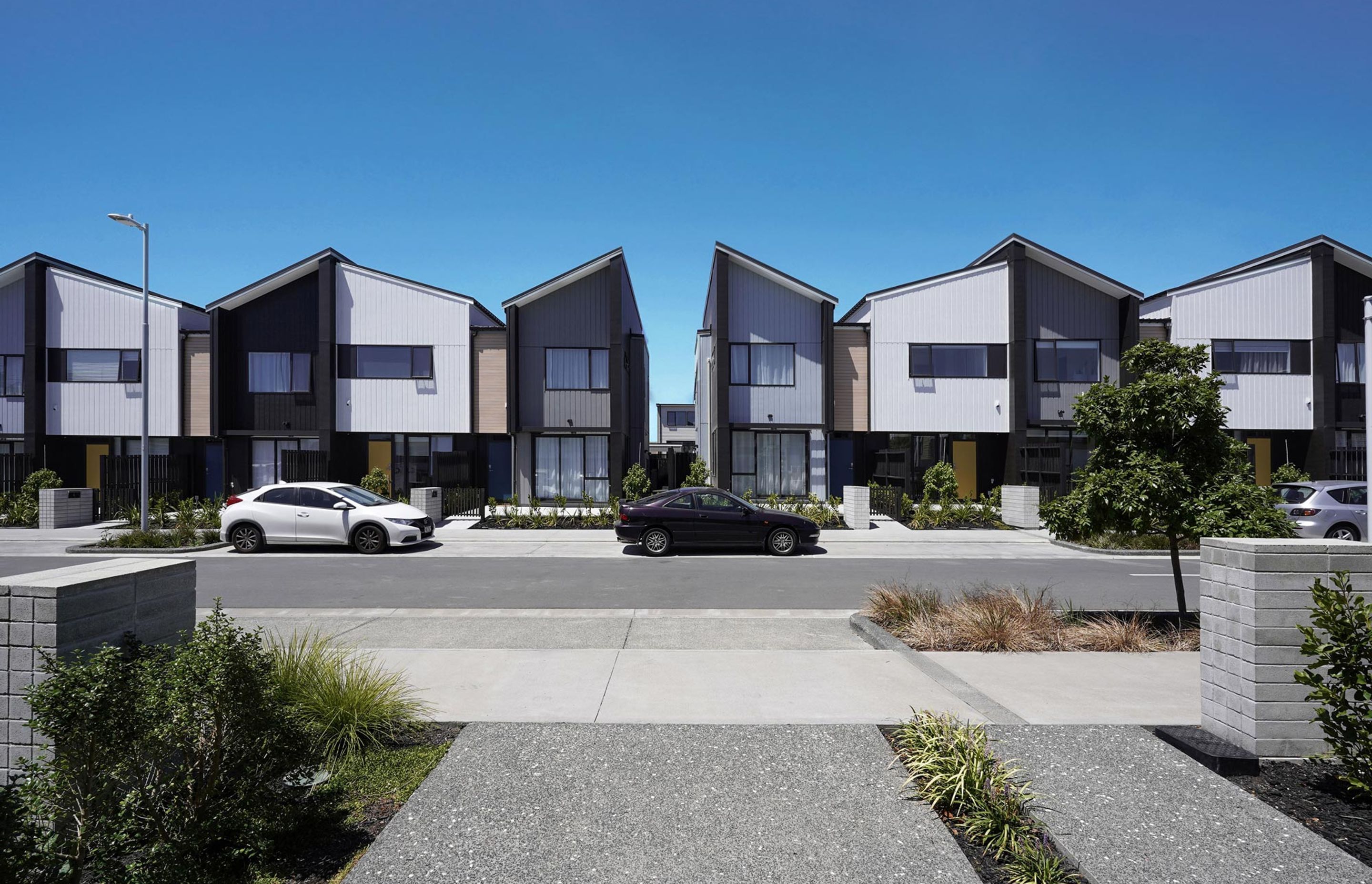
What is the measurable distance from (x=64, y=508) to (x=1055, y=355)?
1341 inches

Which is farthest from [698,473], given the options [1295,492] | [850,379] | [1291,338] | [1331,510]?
[1291,338]

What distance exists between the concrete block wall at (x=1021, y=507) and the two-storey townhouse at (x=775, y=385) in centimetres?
768

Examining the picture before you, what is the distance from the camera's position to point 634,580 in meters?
12.2

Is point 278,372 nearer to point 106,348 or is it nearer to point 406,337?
point 406,337

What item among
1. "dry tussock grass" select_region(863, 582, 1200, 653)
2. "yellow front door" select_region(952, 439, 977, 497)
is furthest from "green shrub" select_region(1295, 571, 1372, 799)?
"yellow front door" select_region(952, 439, 977, 497)

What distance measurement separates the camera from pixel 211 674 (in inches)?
129

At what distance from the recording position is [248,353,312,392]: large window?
27.8m

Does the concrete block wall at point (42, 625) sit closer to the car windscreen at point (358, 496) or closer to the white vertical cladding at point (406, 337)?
the car windscreen at point (358, 496)

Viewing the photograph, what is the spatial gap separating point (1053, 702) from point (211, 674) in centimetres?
573

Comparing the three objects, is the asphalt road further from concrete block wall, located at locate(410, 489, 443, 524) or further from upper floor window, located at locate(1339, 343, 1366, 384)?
upper floor window, located at locate(1339, 343, 1366, 384)

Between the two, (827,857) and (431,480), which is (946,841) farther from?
(431,480)

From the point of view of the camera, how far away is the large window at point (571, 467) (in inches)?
1105

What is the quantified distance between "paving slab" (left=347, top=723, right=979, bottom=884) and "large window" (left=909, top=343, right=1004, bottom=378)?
81.2 ft

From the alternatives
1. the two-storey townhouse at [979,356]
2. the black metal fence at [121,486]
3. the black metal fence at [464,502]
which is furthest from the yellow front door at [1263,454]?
the black metal fence at [121,486]
